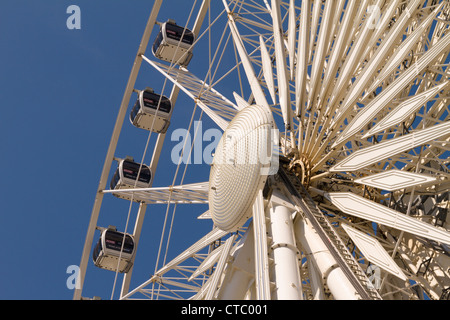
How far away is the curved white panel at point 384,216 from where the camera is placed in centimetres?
1267

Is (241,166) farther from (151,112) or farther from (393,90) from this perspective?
(151,112)

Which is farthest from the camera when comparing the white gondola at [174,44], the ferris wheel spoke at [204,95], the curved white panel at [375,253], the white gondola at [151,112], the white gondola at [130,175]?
the white gondola at [174,44]

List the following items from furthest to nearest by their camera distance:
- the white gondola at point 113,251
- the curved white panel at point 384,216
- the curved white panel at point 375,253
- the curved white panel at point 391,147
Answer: the white gondola at point 113,251
the curved white panel at point 391,147
the curved white panel at point 375,253
the curved white panel at point 384,216

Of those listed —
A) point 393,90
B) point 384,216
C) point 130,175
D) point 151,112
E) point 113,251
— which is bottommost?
point 113,251

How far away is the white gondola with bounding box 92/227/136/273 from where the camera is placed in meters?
23.6

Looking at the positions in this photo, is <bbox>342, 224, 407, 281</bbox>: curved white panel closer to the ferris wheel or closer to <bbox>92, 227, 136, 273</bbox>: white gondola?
the ferris wheel

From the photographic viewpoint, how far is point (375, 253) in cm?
1355

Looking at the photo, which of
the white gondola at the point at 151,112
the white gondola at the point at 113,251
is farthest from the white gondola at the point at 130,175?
the white gondola at the point at 113,251

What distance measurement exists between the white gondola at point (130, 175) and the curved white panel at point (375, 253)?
11.5 m

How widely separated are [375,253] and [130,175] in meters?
12.9

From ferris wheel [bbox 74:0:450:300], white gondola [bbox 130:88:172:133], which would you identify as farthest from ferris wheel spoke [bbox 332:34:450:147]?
white gondola [bbox 130:88:172:133]

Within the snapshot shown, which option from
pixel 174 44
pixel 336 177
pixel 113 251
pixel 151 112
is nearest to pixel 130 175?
pixel 151 112

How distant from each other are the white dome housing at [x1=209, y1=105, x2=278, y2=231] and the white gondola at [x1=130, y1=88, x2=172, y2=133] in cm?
871

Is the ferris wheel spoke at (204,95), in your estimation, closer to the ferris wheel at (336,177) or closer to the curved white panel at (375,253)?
the ferris wheel at (336,177)
